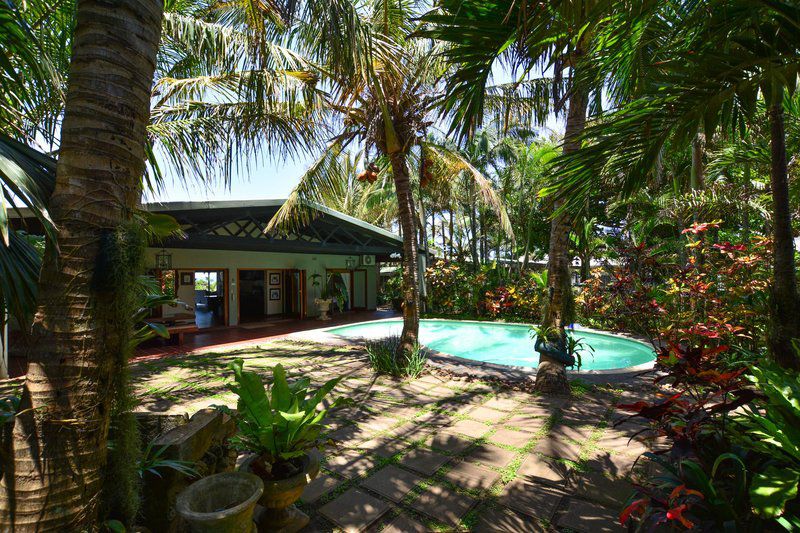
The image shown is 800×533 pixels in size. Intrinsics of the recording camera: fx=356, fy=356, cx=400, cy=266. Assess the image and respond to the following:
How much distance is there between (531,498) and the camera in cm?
268

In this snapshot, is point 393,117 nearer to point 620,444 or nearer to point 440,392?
point 440,392

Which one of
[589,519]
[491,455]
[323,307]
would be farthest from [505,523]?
[323,307]

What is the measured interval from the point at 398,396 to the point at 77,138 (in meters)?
4.49

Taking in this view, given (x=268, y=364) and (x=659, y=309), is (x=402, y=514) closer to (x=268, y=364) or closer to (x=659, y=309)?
(x=268, y=364)

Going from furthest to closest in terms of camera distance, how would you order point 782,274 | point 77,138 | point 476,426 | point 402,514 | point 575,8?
point 476,426 < point 782,274 < point 402,514 < point 575,8 < point 77,138

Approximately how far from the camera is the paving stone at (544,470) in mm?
2909

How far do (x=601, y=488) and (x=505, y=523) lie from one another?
0.92 metres

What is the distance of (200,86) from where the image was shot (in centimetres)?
634

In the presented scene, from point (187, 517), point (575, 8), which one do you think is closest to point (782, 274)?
point (575, 8)

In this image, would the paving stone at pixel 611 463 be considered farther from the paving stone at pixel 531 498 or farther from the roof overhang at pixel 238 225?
the roof overhang at pixel 238 225

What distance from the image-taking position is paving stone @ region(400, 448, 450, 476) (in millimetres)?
3094

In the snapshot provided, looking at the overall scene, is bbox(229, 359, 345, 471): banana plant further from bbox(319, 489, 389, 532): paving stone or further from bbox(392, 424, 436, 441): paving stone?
bbox(392, 424, 436, 441): paving stone

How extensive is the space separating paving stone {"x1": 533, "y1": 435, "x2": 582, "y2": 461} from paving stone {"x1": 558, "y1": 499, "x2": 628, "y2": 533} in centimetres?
70

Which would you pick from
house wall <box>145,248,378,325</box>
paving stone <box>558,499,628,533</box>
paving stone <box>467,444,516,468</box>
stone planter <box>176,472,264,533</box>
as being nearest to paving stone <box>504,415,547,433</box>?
paving stone <box>467,444,516,468</box>
